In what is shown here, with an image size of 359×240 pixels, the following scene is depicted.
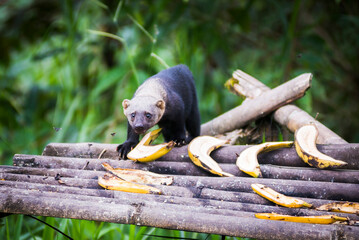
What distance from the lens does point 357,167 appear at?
202cm

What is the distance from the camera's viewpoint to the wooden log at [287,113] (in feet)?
8.53

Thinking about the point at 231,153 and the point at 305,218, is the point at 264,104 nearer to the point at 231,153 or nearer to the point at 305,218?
the point at 231,153

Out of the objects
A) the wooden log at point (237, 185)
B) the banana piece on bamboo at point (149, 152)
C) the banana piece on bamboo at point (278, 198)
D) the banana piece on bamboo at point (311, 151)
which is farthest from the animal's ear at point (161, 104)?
the banana piece on bamboo at point (278, 198)

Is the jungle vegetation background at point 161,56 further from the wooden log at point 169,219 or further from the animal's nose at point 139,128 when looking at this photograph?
the wooden log at point 169,219

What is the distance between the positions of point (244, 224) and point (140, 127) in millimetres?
1366

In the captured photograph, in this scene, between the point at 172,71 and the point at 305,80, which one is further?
the point at 172,71

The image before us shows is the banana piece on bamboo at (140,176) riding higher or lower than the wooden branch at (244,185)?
higher

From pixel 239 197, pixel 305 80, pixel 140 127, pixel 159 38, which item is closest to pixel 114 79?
pixel 159 38

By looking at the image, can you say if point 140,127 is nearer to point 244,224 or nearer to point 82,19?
point 244,224

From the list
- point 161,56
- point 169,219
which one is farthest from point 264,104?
point 161,56

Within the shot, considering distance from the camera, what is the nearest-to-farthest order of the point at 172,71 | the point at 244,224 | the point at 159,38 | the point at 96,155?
the point at 244,224 < the point at 96,155 < the point at 172,71 < the point at 159,38

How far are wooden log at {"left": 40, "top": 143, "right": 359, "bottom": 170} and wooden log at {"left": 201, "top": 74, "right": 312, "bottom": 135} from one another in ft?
2.60

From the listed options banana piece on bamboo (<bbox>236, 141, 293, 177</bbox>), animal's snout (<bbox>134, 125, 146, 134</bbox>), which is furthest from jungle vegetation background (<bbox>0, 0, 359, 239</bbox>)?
banana piece on bamboo (<bbox>236, 141, 293, 177</bbox>)

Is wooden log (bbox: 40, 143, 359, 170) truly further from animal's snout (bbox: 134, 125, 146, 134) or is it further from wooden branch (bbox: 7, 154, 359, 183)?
animal's snout (bbox: 134, 125, 146, 134)
